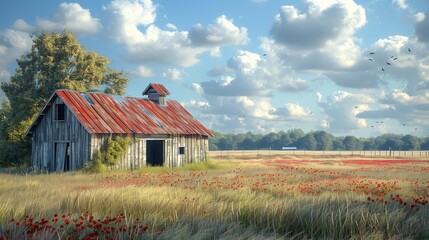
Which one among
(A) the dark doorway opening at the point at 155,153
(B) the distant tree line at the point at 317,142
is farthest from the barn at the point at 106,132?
(B) the distant tree line at the point at 317,142

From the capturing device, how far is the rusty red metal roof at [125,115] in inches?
1139

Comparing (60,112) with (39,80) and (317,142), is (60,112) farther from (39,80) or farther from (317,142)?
(317,142)

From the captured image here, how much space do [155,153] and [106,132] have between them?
27.6 feet

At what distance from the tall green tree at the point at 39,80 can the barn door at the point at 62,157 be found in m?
9.61

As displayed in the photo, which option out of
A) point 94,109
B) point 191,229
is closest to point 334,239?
point 191,229

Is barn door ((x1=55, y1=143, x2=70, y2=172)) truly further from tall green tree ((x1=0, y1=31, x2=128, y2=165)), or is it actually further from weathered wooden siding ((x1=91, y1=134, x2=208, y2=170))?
tall green tree ((x1=0, y1=31, x2=128, y2=165))

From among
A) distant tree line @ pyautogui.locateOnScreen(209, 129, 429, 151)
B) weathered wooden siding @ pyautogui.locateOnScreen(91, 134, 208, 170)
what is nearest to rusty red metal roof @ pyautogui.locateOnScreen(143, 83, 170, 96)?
weathered wooden siding @ pyautogui.locateOnScreen(91, 134, 208, 170)

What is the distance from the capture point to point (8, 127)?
38.1m

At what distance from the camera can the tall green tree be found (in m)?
37.8

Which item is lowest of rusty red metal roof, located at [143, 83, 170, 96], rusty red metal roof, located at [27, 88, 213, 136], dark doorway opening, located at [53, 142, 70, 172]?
dark doorway opening, located at [53, 142, 70, 172]

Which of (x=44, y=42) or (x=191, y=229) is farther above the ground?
(x=44, y=42)

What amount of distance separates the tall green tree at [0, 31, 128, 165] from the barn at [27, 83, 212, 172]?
6699 millimetres

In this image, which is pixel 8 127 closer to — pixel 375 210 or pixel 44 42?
pixel 44 42

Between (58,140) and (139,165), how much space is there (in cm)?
611
